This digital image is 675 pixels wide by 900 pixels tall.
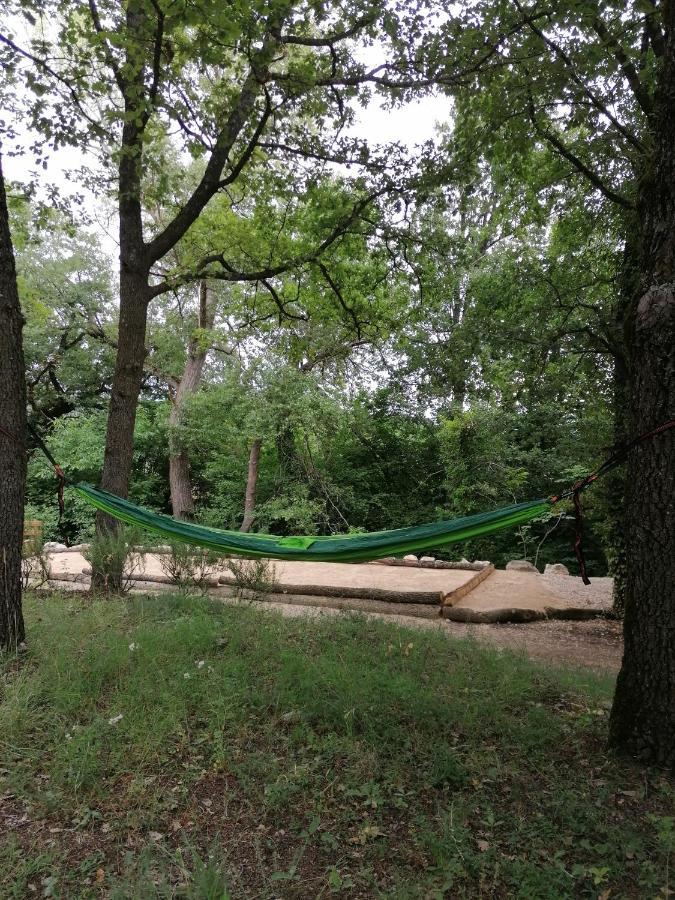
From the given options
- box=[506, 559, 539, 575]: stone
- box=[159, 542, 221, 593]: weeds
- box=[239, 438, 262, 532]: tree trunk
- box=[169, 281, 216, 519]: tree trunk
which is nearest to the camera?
box=[159, 542, 221, 593]: weeds

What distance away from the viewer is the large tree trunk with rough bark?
1.76 meters

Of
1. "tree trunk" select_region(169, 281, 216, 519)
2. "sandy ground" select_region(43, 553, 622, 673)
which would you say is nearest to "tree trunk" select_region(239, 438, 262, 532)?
"tree trunk" select_region(169, 281, 216, 519)


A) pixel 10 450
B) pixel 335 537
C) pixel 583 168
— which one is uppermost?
pixel 583 168

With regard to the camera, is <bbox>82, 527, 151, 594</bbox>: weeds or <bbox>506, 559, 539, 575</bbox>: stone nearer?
<bbox>82, 527, 151, 594</bbox>: weeds

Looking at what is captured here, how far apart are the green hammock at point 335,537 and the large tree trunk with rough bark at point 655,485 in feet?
2.28

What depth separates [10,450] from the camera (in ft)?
8.16

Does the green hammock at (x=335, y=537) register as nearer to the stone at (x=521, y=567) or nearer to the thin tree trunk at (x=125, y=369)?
the thin tree trunk at (x=125, y=369)

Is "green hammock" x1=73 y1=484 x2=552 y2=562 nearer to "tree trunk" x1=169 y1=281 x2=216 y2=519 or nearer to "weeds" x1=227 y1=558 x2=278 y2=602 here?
"weeds" x1=227 y1=558 x2=278 y2=602

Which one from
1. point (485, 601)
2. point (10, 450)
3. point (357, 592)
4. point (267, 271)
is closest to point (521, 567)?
point (485, 601)

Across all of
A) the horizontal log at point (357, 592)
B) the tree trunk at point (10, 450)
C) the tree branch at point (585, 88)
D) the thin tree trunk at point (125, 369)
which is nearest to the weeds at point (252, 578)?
the horizontal log at point (357, 592)

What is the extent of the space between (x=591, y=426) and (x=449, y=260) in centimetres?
195

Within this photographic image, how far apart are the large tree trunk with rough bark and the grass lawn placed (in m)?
0.19

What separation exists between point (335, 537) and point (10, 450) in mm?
1769

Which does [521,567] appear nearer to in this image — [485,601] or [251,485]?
[485,601]
